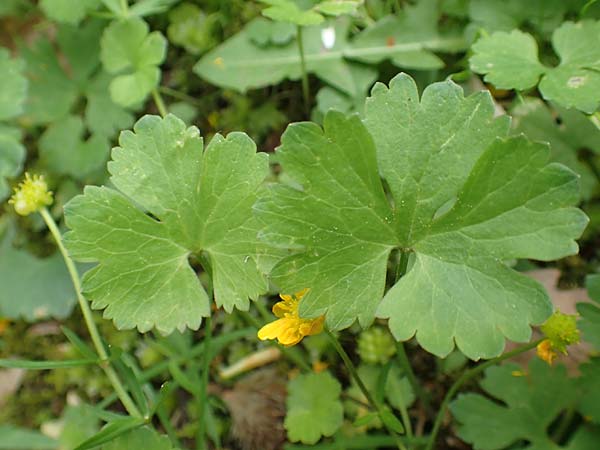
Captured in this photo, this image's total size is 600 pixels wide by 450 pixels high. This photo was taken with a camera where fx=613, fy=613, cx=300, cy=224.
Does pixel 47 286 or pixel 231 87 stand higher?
pixel 231 87

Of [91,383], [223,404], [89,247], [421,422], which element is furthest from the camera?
[91,383]

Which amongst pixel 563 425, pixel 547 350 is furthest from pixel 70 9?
pixel 563 425

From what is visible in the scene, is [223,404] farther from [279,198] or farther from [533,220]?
[533,220]

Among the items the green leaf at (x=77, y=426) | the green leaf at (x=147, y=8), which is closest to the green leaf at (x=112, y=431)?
the green leaf at (x=77, y=426)

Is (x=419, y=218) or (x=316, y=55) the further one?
(x=316, y=55)

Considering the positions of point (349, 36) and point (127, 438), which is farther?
point (349, 36)

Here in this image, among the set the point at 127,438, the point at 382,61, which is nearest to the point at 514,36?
the point at 382,61

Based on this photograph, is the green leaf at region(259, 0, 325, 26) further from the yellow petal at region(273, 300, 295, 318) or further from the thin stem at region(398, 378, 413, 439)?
the thin stem at region(398, 378, 413, 439)

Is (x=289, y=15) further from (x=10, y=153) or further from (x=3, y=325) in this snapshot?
(x=3, y=325)
